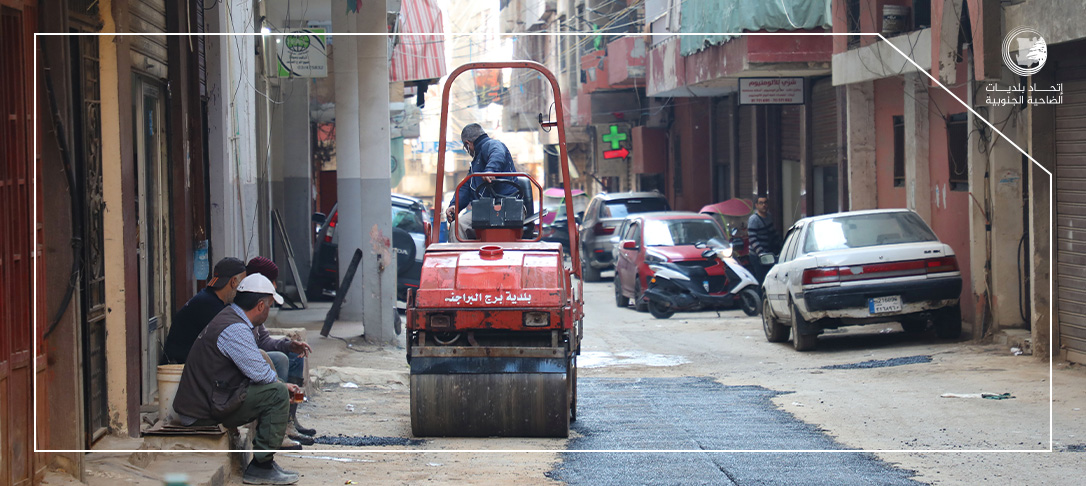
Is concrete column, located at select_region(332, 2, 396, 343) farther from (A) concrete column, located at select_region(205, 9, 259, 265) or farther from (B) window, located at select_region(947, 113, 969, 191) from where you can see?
(B) window, located at select_region(947, 113, 969, 191)

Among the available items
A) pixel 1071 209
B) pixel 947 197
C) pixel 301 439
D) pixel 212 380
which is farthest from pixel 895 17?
pixel 212 380

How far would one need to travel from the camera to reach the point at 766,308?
14.8 meters

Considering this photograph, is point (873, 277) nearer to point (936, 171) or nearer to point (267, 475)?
point (936, 171)

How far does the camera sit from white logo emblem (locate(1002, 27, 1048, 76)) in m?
10.9

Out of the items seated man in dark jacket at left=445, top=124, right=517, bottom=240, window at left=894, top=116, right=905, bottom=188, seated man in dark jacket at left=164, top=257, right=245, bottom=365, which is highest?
window at left=894, top=116, right=905, bottom=188

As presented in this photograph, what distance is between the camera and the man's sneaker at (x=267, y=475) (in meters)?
6.40

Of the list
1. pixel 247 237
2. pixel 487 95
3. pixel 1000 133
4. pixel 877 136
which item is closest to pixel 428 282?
pixel 247 237

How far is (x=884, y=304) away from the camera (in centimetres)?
1230

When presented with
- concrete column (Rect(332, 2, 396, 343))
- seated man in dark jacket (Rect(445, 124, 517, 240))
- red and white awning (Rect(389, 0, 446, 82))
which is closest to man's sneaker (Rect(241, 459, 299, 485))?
seated man in dark jacket (Rect(445, 124, 517, 240))

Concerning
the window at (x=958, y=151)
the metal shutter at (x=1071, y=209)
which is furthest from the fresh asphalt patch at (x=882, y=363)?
the window at (x=958, y=151)

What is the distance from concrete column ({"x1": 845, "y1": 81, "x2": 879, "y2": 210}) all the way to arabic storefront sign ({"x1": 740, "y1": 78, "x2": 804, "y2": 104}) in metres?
2.95

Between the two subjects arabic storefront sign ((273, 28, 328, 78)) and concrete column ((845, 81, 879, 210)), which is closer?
arabic storefront sign ((273, 28, 328, 78))

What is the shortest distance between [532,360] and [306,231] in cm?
1284

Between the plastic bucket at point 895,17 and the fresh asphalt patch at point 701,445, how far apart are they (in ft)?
26.7
